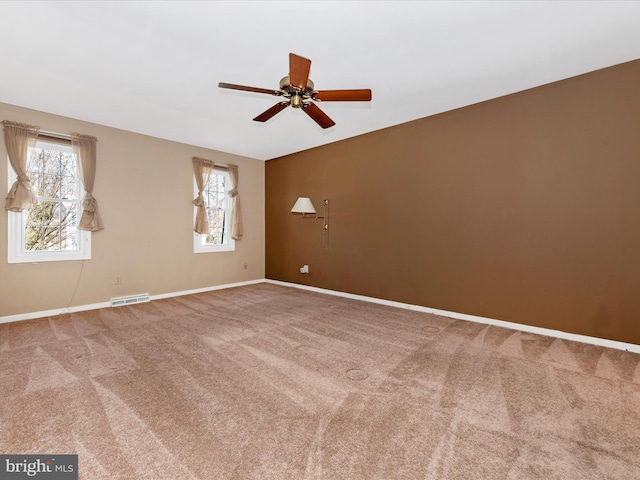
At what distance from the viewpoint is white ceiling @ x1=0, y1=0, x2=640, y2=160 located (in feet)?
7.41

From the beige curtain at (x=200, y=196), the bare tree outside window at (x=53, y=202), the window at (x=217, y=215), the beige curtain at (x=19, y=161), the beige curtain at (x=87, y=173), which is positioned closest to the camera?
the beige curtain at (x=19, y=161)

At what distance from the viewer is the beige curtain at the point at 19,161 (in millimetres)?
3678

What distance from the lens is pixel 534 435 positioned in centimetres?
167

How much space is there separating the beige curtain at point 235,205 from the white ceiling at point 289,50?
1954 mm

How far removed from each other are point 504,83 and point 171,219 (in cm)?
530

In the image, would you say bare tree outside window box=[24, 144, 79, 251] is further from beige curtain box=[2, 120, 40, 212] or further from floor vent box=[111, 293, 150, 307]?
floor vent box=[111, 293, 150, 307]

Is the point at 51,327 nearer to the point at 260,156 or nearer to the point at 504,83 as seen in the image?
the point at 260,156

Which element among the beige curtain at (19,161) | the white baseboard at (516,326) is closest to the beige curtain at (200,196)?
the beige curtain at (19,161)

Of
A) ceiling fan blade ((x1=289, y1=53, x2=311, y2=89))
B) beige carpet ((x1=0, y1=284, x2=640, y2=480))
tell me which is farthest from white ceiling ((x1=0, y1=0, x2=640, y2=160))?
beige carpet ((x1=0, y1=284, x2=640, y2=480))

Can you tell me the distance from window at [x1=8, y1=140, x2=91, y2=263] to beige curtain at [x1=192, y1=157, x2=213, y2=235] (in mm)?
1640

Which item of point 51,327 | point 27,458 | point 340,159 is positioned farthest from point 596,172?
point 51,327

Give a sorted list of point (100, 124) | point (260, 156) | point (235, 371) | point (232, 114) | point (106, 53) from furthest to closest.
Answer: point (260, 156), point (100, 124), point (232, 114), point (106, 53), point (235, 371)

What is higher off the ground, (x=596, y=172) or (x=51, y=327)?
(x=596, y=172)

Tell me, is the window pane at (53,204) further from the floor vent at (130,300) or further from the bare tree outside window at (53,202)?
the floor vent at (130,300)
